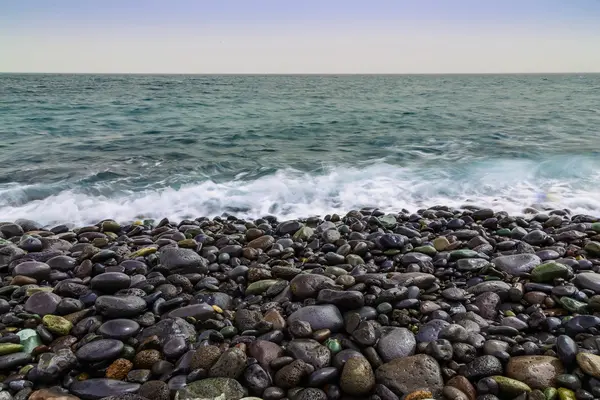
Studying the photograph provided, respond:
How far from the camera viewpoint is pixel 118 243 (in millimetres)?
5527

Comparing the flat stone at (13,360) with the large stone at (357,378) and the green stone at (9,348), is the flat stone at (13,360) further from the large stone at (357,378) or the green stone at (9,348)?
the large stone at (357,378)

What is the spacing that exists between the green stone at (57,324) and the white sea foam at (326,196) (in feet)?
12.1

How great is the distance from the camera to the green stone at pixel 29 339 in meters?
3.26

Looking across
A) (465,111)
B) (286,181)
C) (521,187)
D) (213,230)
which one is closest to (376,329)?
(213,230)

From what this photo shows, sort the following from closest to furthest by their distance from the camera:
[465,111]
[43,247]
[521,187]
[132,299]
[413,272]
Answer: [132,299] → [413,272] → [43,247] → [521,187] → [465,111]

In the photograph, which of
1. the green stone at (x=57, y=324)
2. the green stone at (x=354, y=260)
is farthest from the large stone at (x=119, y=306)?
the green stone at (x=354, y=260)

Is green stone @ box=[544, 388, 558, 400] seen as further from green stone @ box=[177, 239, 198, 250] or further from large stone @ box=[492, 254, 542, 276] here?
green stone @ box=[177, 239, 198, 250]

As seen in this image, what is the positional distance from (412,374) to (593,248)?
331 centimetres

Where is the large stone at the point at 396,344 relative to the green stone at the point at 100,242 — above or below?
above

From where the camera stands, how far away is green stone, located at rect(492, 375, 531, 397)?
2686 millimetres

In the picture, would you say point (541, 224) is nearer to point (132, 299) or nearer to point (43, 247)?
point (132, 299)

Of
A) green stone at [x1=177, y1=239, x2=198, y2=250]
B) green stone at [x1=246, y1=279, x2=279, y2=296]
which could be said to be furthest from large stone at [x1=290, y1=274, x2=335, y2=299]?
green stone at [x1=177, y1=239, x2=198, y2=250]

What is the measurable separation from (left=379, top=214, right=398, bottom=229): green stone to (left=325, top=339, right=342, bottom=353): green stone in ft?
10.3

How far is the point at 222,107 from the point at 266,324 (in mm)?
23855
